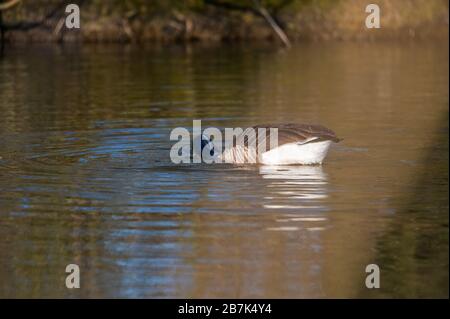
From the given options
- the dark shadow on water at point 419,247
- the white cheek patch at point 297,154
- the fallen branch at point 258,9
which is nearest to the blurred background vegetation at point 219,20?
the fallen branch at point 258,9

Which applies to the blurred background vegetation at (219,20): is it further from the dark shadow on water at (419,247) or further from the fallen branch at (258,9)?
the dark shadow on water at (419,247)

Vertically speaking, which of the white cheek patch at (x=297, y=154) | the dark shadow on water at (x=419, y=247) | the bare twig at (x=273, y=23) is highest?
the bare twig at (x=273, y=23)

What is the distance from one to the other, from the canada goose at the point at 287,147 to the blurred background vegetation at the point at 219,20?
26.3 metres

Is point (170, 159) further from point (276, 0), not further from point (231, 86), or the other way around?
point (276, 0)

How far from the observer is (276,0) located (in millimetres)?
43000

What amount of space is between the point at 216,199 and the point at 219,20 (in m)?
31.2

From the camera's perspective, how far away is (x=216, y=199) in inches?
494

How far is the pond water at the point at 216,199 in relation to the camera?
31.0ft

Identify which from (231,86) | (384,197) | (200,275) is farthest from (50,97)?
(200,275)

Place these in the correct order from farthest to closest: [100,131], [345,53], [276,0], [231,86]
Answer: [276,0], [345,53], [231,86], [100,131]

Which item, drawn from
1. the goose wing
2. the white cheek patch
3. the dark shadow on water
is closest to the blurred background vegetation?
the goose wing

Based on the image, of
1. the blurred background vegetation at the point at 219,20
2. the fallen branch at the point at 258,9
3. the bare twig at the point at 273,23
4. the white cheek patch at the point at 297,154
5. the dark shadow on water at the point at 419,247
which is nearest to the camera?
the dark shadow on water at the point at 419,247
